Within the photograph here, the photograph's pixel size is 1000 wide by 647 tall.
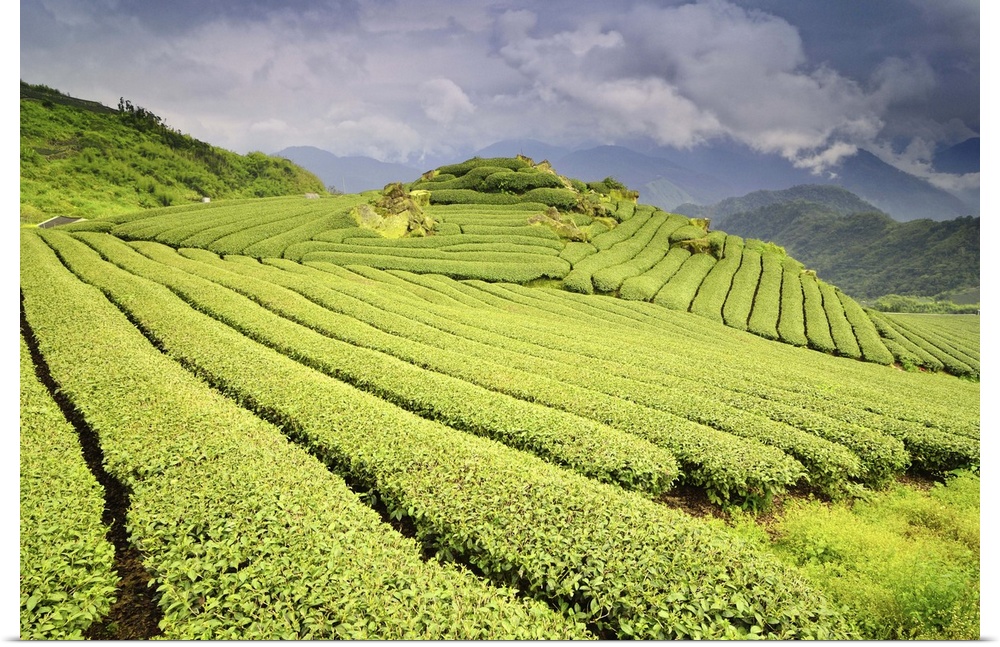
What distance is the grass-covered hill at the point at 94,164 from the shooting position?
27.0 meters

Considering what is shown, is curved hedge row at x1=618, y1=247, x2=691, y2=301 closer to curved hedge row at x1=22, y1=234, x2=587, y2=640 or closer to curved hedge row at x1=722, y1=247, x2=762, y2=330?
curved hedge row at x1=722, y1=247, x2=762, y2=330

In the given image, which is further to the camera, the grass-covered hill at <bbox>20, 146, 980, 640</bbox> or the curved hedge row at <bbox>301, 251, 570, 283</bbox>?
the curved hedge row at <bbox>301, 251, 570, 283</bbox>

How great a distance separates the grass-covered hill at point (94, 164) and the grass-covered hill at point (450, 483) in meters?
8.49

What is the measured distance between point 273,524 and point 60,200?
41.5m

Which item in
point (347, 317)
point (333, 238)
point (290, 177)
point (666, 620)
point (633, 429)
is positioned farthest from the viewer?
point (290, 177)

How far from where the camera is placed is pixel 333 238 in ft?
143

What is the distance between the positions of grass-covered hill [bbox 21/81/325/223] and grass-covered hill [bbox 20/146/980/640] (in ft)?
27.9

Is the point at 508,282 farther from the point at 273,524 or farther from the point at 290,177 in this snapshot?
the point at 290,177

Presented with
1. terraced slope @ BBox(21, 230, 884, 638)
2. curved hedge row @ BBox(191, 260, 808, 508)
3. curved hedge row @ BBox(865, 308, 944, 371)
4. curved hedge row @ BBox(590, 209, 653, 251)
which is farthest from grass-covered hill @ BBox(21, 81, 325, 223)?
curved hedge row @ BBox(865, 308, 944, 371)

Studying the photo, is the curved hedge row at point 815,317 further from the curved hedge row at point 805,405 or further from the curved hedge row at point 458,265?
the curved hedge row at point 458,265

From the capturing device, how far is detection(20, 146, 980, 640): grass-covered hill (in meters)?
5.14

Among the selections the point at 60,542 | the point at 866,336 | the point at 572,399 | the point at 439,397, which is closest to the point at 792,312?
the point at 866,336

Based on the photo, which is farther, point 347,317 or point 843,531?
point 347,317

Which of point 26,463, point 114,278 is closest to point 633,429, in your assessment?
point 26,463
